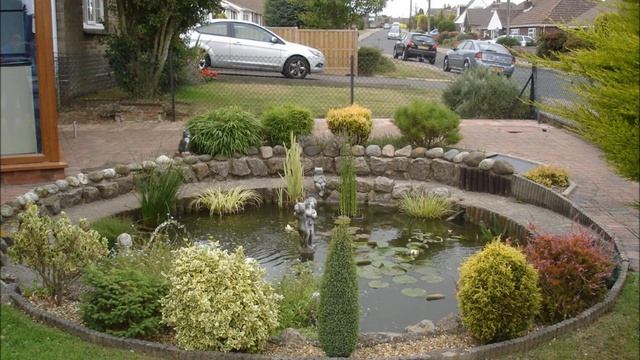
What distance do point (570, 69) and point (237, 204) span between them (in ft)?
15.4

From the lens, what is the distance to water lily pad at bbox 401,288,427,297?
6375 millimetres

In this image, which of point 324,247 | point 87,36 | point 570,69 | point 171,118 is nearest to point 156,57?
point 171,118

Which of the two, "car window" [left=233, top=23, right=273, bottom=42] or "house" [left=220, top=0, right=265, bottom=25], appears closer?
"car window" [left=233, top=23, right=273, bottom=42]

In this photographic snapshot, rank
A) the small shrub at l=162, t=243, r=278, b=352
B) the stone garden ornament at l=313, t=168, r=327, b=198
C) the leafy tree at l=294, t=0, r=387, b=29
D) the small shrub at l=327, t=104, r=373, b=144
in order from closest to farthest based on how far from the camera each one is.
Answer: the small shrub at l=162, t=243, r=278, b=352 → the stone garden ornament at l=313, t=168, r=327, b=198 → the small shrub at l=327, t=104, r=373, b=144 → the leafy tree at l=294, t=0, r=387, b=29

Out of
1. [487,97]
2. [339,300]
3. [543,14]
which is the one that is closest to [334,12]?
[487,97]

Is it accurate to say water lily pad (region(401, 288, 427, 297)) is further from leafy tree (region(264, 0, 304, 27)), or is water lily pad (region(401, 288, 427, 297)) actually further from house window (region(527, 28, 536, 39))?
house window (region(527, 28, 536, 39))

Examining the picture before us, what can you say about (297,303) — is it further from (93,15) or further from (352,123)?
(93,15)

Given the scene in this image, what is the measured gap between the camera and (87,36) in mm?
17281

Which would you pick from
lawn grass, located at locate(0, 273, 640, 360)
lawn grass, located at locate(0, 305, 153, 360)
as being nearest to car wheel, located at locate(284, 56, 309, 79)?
lawn grass, located at locate(0, 273, 640, 360)

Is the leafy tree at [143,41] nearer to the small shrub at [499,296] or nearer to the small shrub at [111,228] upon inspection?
the small shrub at [111,228]

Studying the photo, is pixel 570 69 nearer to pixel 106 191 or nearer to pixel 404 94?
pixel 106 191

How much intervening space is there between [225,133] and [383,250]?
3.64 metres

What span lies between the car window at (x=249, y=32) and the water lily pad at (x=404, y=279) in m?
15.4

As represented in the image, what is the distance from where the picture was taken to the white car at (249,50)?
21031mm
